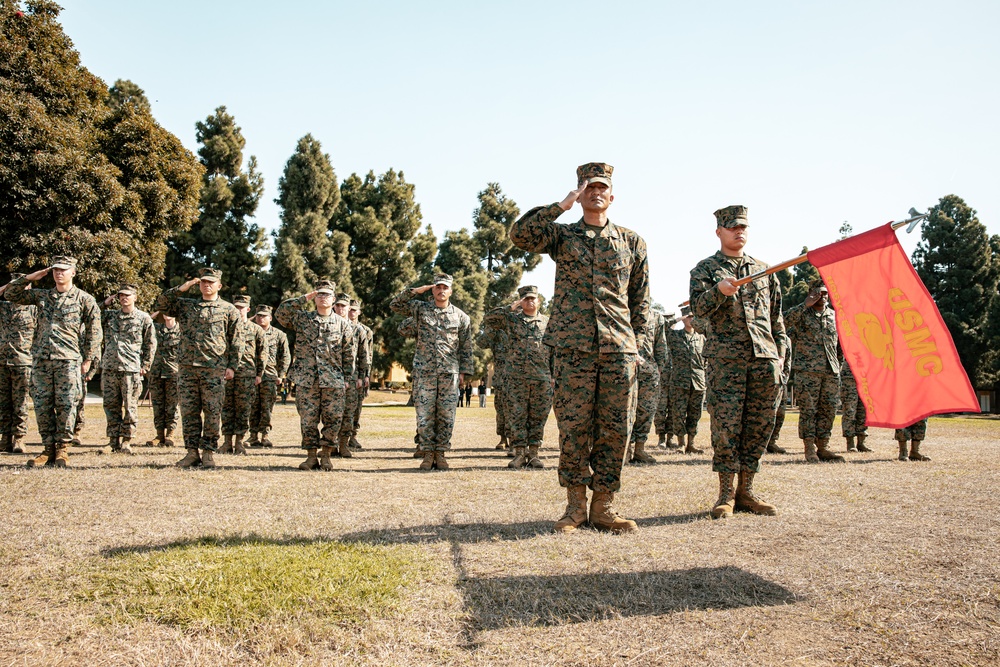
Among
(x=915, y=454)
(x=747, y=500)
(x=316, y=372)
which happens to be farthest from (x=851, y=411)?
(x=316, y=372)

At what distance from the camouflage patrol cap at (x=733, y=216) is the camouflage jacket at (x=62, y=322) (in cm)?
758

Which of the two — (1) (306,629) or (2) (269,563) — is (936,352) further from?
(2) (269,563)

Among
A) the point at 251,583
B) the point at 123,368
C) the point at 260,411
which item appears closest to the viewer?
the point at 251,583

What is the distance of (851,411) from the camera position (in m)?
11.9

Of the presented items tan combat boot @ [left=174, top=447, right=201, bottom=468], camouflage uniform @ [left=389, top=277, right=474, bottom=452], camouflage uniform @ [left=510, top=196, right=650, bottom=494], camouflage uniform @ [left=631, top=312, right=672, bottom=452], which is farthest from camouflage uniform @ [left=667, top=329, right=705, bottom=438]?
tan combat boot @ [left=174, top=447, right=201, bottom=468]

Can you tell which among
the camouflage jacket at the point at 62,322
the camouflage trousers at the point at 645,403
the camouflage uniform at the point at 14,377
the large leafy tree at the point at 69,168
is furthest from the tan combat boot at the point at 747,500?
the large leafy tree at the point at 69,168

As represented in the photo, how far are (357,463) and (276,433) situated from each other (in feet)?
20.0

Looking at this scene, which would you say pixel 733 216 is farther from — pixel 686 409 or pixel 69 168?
pixel 69 168

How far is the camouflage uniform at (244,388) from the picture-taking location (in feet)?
33.7

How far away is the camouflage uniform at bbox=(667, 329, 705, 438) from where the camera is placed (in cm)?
1128

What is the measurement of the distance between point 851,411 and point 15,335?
13.8 meters

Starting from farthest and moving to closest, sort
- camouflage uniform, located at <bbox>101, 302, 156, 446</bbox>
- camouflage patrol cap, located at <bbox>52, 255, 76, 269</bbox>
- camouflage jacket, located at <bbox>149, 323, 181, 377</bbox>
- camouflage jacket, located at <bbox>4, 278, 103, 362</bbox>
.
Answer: camouflage jacket, located at <bbox>149, 323, 181, 377</bbox> < camouflage uniform, located at <bbox>101, 302, 156, 446</bbox> < camouflage patrol cap, located at <bbox>52, 255, 76, 269</bbox> < camouflage jacket, located at <bbox>4, 278, 103, 362</bbox>

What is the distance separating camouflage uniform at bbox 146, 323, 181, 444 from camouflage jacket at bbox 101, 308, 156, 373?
0.22 meters

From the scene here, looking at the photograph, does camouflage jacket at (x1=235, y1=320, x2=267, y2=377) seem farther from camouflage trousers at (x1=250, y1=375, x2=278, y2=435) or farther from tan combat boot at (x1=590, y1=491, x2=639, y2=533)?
tan combat boot at (x1=590, y1=491, x2=639, y2=533)
